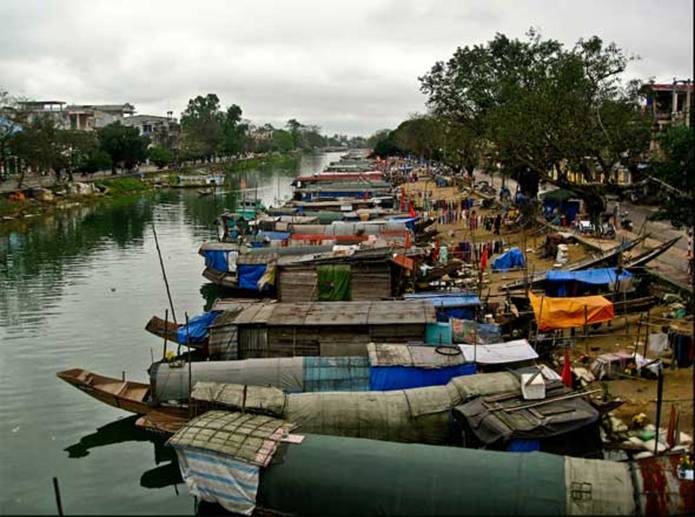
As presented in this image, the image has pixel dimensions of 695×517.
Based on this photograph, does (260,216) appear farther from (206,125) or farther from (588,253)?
(206,125)

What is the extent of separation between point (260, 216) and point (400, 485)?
33718 mm

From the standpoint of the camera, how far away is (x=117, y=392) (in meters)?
16.8

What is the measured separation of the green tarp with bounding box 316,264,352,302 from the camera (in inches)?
966

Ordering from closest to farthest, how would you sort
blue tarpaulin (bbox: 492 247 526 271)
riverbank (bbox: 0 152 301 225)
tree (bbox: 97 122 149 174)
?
blue tarpaulin (bbox: 492 247 526 271) < riverbank (bbox: 0 152 301 225) < tree (bbox: 97 122 149 174)

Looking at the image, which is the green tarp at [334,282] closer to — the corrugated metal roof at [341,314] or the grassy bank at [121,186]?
the corrugated metal roof at [341,314]

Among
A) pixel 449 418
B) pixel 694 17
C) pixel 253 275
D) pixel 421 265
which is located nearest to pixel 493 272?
pixel 421 265

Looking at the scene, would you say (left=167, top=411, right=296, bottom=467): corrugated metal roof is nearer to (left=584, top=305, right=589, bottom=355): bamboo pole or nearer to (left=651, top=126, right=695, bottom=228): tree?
(left=584, top=305, right=589, bottom=355): bamboo pole

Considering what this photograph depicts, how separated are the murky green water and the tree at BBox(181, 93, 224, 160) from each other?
61960 millimetres

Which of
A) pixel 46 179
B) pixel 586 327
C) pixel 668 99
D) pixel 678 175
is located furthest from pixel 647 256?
pixel 46 179

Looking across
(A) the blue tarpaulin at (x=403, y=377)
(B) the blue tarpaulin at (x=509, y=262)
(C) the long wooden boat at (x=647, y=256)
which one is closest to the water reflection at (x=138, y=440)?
(A) the blue tarpaulin at (x=403, y=377)

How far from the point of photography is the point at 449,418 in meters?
14.1

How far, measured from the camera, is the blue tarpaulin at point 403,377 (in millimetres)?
15859

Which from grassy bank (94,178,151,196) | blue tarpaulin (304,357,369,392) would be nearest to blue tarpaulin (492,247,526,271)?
blue tarpaulin (304,357,369,392)

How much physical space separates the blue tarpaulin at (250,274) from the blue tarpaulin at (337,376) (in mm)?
13147
